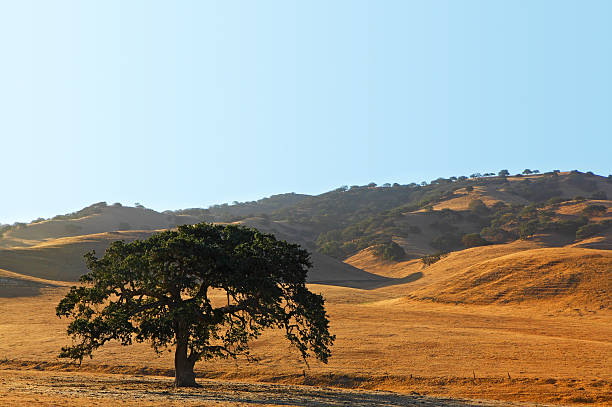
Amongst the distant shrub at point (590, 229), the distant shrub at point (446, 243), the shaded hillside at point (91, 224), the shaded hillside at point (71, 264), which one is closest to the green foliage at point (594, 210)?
the distant shrub at point (590, 229)

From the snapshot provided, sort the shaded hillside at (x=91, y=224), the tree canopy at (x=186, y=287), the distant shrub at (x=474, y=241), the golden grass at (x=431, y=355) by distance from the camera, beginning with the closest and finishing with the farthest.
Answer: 1. the tree canopy at (x=186, y=287)
2. the golden grass at (x=431, y=355)
3. the distant shrub at (x=474, y=241)
4. the shaded hillside at (x=91, y=224)

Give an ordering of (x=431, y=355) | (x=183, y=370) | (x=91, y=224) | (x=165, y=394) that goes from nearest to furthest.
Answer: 1. (x=165, y=394)
2. (x=183, y=370)
3. (x=431, y=355)
4. (x=91, y=224)

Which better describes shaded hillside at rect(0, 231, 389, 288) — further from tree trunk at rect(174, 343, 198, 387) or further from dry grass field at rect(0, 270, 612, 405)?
tree trunk at rect(174, 343, 198, 387)

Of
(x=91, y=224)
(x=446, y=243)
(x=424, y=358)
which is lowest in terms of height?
(x=424, y=358)

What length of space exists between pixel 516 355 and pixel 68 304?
2268cm

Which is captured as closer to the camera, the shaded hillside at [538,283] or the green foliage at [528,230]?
the shaded hillside at [538,283]

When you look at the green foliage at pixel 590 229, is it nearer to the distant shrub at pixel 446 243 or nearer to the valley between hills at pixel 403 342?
the valley between hills at pixel 403 342

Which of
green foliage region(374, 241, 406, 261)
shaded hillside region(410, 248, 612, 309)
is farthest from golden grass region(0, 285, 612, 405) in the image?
green foliage region(374, 241, 406, 261)

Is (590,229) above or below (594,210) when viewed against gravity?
below

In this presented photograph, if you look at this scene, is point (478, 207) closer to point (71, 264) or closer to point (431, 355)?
point (71, 264)

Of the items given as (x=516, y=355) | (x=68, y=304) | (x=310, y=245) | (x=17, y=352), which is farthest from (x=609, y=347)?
(x=310, y=245)

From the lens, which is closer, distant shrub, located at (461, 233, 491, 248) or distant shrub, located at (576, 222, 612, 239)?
distant shrub, located at (576, 222, 612, 239)

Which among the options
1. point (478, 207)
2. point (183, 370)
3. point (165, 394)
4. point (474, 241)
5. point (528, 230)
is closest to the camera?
point (165, 394)

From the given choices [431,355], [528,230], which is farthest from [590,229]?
[431,355]
